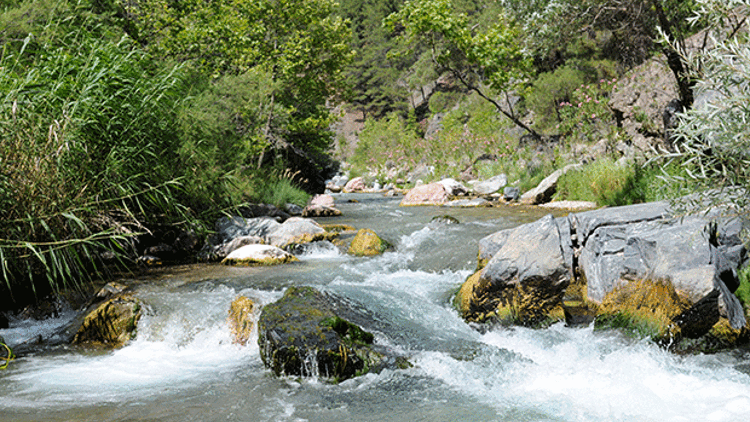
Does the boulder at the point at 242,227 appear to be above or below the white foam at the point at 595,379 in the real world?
above

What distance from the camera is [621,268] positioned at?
4.27 metres

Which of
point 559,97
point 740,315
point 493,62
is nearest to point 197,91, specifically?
point 740,315

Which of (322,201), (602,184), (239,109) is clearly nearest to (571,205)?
(602,184)

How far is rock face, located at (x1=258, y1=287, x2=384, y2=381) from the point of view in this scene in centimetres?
364

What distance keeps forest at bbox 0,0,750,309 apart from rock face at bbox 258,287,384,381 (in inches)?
61.3

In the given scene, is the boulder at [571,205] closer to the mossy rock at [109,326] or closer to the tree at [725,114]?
the tree at [725,114]

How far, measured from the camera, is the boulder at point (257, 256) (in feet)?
23.2

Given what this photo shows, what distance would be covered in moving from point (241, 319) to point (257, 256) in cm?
261

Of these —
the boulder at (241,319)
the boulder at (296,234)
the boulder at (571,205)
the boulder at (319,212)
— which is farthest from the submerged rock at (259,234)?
the boulder at (571,205)

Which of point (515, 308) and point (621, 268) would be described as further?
point (515, 308)

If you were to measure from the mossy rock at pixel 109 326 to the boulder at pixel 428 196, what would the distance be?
1075 centimetres

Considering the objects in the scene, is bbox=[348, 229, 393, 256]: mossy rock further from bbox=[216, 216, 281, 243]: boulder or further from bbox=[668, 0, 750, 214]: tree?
bbox=[668, 0, 750, 214]: tree

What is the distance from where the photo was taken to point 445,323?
4746 millimetres

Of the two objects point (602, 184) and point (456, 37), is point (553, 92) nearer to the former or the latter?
point (456, 37)
